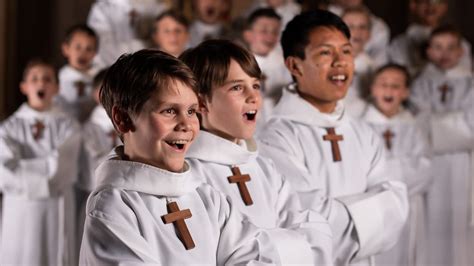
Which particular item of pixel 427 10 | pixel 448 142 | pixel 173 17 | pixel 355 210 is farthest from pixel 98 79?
pixel 355 210

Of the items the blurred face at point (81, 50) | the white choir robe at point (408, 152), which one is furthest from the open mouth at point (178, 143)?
the blurred face at point (81, 50)

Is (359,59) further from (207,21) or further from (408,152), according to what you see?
(207,21)

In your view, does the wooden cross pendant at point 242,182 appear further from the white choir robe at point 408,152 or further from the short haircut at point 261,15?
the short haircut at point 261,15

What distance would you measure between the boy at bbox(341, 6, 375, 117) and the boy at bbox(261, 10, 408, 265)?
2.35 meters

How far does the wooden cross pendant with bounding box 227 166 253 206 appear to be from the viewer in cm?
345

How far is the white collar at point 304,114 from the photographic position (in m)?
4.17

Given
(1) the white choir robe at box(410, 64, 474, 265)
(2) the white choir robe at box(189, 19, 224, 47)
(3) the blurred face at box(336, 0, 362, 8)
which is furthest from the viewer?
(3) the blurred face at box(336, 0, 362, 8)

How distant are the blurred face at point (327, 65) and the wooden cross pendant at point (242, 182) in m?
0.79

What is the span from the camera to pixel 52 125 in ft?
21.7

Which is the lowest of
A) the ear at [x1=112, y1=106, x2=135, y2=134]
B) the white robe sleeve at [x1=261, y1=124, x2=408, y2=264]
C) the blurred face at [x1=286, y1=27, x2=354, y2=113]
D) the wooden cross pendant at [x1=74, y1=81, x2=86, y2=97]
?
the white robe sleeve at [x1=261, y1=124, x2=408, y2=264]

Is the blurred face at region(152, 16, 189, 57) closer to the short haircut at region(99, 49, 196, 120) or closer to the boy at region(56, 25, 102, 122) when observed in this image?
the boy at region(56, 25, 102, 122)

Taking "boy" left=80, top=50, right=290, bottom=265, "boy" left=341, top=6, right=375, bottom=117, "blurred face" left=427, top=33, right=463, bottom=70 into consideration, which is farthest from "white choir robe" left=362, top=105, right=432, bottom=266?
"boy" left=80, top=50, right=290, bottom=265

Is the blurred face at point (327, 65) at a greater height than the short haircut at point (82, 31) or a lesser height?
lesser

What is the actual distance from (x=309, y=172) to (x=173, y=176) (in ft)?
4.32
